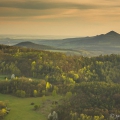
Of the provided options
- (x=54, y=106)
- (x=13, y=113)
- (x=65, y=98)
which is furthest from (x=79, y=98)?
(x=13, y=113)

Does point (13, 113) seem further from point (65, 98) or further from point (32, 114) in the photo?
point (65, 98)

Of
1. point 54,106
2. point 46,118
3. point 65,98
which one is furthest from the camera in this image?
point 65,98

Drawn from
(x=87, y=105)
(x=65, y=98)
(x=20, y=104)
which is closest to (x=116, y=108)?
(x=87, y=105)

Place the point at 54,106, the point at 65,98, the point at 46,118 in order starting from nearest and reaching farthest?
the point at 46,118 → the point at 54,106 → the point at 65,98

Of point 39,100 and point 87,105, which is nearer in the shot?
point 87,105

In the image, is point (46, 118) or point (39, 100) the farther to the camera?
point (39, 100)

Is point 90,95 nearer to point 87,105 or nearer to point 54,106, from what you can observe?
point 87,105
